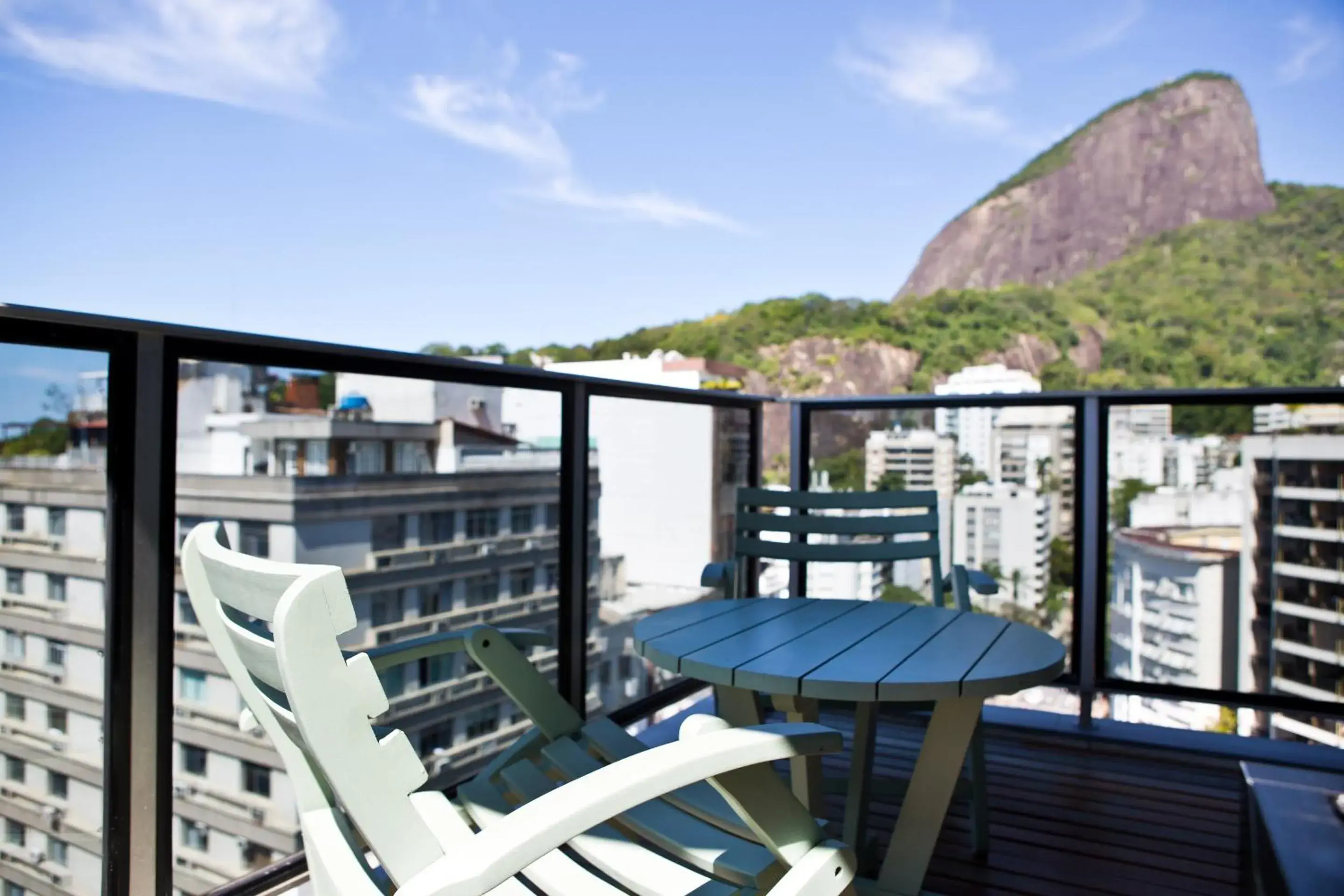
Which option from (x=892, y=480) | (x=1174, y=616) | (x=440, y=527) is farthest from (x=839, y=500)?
(x=1174, y=616)

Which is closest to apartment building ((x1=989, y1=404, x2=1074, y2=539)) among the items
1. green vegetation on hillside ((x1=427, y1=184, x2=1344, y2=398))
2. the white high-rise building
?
the white high-rise building

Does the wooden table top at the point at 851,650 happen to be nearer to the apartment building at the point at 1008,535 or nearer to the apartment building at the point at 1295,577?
the apartment building at the point at 1008,535

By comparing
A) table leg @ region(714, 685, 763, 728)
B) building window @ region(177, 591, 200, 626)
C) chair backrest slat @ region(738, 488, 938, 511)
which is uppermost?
chair backrest slat @ region(738, 488, 938, 511)

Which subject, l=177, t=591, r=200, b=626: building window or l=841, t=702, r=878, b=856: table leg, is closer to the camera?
l=177, t=591, r=200, b=626: building window

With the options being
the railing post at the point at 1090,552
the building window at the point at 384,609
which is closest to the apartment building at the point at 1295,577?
the railing post at the point at 1090,552

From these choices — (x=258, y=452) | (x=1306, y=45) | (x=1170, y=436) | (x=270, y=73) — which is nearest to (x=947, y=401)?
(x=1170, y=436)

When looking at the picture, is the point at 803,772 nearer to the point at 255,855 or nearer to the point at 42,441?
the point at 255,855

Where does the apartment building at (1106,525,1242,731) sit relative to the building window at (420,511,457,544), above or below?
below

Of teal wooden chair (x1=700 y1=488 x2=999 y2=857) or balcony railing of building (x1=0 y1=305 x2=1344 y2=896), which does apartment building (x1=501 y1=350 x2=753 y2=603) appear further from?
teal wooden chair (x1=700 y1=488 x2=999 y2=857)
